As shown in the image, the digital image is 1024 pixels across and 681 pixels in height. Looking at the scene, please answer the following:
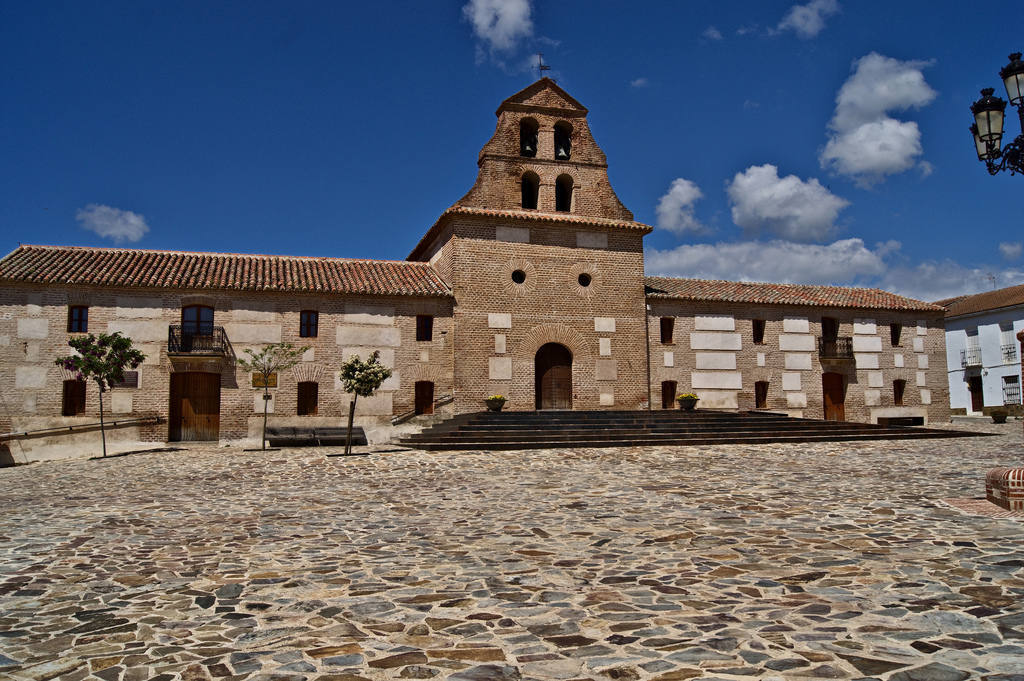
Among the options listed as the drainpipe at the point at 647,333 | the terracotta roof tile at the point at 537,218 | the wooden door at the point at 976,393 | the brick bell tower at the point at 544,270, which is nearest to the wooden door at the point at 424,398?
the brick bell tower at the point at 544,270

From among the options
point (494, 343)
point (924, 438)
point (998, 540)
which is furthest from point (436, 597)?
point (924, 438)

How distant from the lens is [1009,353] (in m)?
36.1

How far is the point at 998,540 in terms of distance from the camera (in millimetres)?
6352

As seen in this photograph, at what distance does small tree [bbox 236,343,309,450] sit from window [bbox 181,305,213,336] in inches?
54.0

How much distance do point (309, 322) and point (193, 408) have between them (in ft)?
13.8

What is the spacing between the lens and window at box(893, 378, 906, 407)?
92.9 feet

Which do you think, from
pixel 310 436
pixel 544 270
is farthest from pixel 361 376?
pixel 544 270

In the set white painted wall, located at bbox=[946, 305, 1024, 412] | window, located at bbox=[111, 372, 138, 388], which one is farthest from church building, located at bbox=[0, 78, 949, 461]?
white painted wall, located at bbox=[946, 305, 1024, 412]

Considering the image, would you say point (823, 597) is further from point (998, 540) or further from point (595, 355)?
point (595, 355)

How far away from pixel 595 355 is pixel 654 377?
268cm

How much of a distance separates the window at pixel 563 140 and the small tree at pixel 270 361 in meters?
11.0

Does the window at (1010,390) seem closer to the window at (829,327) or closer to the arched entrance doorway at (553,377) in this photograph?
the window at (829,327)

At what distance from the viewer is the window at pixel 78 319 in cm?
2058

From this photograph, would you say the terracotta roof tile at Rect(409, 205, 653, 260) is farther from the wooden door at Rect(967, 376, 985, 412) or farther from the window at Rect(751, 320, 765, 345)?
the wooden door at Rect(967, 376, 985, 412)
